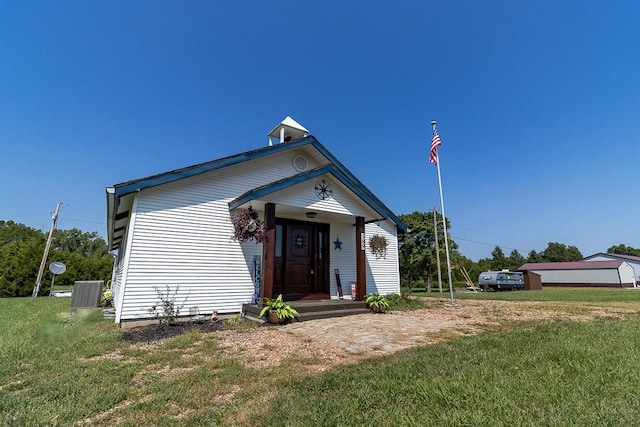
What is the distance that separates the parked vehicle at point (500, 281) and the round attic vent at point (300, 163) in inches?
1197

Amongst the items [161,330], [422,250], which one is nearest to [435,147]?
[161,330]

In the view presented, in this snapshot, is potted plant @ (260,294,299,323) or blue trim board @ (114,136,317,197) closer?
potted plant @ (260,294,299,323)

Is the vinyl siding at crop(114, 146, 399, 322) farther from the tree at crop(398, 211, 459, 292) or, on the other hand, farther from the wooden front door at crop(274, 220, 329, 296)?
the tree at crop(398, 211, 459, 292)

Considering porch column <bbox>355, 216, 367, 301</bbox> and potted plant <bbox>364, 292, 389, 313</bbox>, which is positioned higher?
porch column <bbox>355, 216, 367, 301</bbox>

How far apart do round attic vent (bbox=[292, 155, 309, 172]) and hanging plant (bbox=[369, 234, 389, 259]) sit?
392cm

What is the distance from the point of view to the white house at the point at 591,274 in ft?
136

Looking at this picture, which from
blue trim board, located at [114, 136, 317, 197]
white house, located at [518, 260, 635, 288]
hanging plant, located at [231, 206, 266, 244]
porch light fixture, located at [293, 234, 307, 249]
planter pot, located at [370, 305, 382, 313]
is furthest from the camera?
white house, located at [518, 260, 635, 288]

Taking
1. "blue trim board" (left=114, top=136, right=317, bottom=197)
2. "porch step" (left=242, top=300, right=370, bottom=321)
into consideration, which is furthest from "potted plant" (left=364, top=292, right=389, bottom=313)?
"blue trim board" (left=114, top=136, right=317, bottom=197)

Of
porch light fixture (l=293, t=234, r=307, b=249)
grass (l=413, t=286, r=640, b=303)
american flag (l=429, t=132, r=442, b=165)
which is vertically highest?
american flag (l=429, t=132, r=442, b=165)

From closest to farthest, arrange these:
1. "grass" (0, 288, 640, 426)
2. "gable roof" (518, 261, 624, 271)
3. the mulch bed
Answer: "grass" (0, 288, 640, 426), the mulch bed, "gable roof" (518, 261, 624, 271)

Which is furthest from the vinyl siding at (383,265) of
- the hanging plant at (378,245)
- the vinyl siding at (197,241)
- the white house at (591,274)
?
the white house at (591,274)

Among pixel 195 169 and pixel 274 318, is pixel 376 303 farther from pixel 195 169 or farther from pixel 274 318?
pixel 195 169

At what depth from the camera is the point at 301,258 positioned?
9.77 metres

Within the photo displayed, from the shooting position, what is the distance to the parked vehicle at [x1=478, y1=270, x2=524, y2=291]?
32312mm
